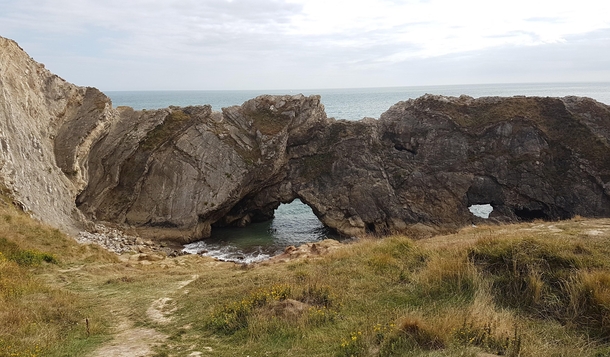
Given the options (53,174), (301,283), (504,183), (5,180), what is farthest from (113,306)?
(504,183)

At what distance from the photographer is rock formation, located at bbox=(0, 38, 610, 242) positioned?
33750 mm

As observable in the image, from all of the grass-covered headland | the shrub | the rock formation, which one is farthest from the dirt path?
the rock formation

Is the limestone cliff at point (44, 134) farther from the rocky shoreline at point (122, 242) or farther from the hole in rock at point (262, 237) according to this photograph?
the hole in rock at point (262, 237)

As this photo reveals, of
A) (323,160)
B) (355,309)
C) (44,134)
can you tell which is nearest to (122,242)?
(44,134)

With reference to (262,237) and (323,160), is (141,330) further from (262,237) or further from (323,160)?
(323,160)

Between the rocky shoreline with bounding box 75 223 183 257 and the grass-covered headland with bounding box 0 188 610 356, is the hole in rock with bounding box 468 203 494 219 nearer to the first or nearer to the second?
the rocky shoreline with bounding box 75 223 183 257

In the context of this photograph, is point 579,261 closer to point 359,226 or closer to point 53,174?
point 359,226

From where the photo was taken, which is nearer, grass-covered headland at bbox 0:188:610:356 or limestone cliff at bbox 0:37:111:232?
grass-covered headland at bbox 0:188:610:356

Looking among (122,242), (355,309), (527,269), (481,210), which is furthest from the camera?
(481,210)

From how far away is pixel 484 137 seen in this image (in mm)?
39344

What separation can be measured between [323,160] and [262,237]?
1032cm

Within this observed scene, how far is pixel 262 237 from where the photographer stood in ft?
123

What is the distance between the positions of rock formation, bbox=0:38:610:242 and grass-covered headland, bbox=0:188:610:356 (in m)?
21.3

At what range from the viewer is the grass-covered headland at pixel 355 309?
286 inches
